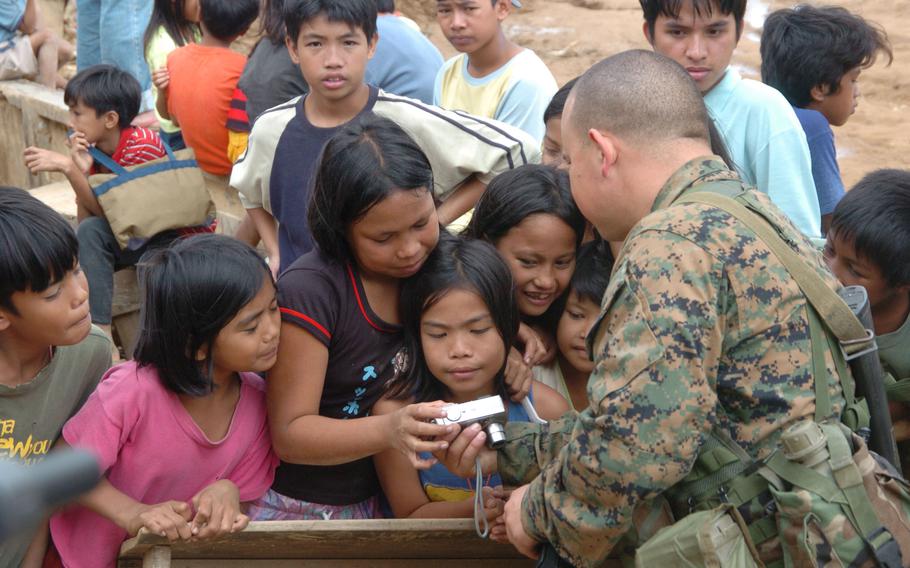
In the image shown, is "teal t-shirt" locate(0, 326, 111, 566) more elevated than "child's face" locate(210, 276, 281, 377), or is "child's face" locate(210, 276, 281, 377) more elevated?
"child's face" locate(210, 276, 281, 377)

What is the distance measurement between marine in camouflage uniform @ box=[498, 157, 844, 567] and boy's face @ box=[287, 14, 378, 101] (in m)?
1.66

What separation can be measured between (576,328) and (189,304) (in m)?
1.12

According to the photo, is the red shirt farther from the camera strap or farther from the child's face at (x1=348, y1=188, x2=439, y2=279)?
the camera strap

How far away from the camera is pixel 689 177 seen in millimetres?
2350

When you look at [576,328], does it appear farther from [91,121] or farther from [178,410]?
[91,121]

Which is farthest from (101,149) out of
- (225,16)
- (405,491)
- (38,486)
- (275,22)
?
(38,486)

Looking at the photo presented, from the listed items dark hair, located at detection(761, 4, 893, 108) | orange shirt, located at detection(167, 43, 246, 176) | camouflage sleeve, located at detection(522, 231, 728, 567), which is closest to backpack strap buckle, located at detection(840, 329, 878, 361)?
camouflage sleeve, located at detection(522, 231, 728, 567)

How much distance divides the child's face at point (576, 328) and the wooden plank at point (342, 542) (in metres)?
0.58

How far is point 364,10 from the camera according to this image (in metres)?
3.89

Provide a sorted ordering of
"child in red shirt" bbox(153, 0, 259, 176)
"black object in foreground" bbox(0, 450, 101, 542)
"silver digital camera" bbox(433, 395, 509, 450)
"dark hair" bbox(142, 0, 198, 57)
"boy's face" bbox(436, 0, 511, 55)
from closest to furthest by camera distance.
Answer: "black object in foreground" bbox(0, 450, 101, 542) → "silver digital camera" bbox(433, 395, 509, 450) → "boy's face" bbox(436, 0, 511, 55) → "child in red shirt" bbox(153, 0, 259, 176) → "dark hair" bbox(142, 0, 198, 57)

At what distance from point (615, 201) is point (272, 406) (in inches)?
42.6

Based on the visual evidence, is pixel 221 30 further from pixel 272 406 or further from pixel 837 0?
pixel 837 0

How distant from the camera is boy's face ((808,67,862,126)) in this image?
452 cm

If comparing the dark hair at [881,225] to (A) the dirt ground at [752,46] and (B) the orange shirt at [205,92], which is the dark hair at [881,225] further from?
(A) the dirt ground at [752,46]
